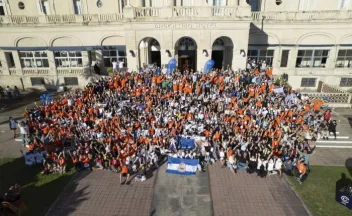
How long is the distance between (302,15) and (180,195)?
1136 inches

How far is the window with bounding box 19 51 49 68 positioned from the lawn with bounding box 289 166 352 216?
3487cm

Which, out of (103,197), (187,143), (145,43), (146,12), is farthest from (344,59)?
(103,197)

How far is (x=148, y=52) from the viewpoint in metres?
31.7

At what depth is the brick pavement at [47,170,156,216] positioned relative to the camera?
44.2 ft

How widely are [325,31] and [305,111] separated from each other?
1661 cm

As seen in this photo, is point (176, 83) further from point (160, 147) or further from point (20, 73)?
point (20, 73)

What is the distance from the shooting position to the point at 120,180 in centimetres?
1562

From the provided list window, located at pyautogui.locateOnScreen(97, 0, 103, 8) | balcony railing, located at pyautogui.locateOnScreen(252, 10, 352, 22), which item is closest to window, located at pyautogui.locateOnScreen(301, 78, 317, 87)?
balcony railing, located at pyautogui.locateOnScreen(252, 10, 352, 22)

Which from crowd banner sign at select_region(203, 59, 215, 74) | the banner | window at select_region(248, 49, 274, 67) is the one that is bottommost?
the banner

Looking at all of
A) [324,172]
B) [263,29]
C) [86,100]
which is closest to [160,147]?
[86,100]

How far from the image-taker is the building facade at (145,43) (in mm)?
31469

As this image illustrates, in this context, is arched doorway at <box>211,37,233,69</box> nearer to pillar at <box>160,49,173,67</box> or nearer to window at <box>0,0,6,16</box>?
pillar at <box>160,49,173,67</box>

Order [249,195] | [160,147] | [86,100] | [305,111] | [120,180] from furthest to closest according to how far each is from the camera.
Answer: [86,100] → [305,111] → [160,147] → [120,180] → [249,195]

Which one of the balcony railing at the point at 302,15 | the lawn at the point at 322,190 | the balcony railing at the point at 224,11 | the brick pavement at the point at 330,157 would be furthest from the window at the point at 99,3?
the lawn at the point at 322,190
